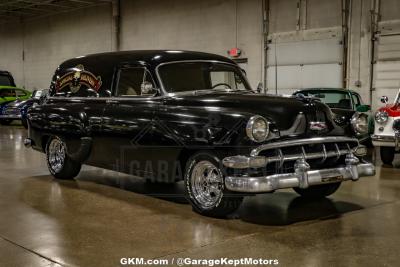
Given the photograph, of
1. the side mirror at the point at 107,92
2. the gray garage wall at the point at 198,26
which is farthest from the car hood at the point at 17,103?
the side mirror at the point at 107,92

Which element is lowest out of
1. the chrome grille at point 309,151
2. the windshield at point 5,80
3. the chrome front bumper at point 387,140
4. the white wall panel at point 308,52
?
the chrome front bumper at point 387,140

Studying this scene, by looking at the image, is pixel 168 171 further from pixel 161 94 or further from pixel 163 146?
pixel 161 94

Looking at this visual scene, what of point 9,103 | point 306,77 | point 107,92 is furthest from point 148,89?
point 9,103

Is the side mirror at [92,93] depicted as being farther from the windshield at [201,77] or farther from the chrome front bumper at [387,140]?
the chrome front bumper at [387,140]

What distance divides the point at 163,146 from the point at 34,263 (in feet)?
7.42

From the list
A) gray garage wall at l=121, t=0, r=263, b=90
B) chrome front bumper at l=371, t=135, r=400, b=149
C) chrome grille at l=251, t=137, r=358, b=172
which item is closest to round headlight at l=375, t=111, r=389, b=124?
chrome front bumper at l=371, t=135, r=400, b=149

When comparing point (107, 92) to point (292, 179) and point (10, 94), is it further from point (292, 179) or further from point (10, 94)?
point (10, 94)

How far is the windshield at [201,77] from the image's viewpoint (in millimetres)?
6215

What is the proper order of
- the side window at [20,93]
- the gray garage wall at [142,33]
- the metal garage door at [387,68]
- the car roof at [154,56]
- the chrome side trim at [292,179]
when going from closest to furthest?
the chrome side trim at [292,179], the car roof at [154,56], the metal garage door at [387,68], the gray garage wall at [142,33], the side window at [20,93]

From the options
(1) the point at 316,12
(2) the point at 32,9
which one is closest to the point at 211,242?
(1) the point at 316,12

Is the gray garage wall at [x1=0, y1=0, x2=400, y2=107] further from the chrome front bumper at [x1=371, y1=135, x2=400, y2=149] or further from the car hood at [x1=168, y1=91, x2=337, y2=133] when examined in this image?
the car hood at [x1=168, y1=91, x2=337, y2=133]

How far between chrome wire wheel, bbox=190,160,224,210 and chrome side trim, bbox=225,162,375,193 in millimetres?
380

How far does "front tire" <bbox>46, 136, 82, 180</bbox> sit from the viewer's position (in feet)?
24.8

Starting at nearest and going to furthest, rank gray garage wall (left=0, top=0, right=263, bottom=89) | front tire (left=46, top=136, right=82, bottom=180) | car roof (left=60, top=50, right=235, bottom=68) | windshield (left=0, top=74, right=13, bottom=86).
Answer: car roof (left=60, top=50, right=235, bottom=68) < front tire (left=46, top=136, right=82, bottom=180) < gray garage wall (left=0, top=0, right=263, bottom=89) < windshield (left=0, top=74, right=13, bottom=86)
